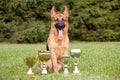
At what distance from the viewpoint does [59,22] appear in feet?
25.7

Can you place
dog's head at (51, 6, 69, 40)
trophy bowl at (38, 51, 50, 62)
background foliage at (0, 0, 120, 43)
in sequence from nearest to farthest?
trophy bowl at (38, 51, 50, 62) < dog's head at (51, 6, 69, 40) < background foliage at (0, 0, 120, 43)

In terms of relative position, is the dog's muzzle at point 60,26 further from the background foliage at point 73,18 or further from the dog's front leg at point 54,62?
the background foliage at point 73,18

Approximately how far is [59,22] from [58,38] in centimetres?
39

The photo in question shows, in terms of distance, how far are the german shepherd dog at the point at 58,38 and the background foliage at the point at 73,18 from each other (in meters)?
12.8

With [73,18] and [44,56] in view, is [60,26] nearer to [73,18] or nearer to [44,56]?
[44,56]

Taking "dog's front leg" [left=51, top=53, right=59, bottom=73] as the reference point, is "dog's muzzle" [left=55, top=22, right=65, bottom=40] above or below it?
above

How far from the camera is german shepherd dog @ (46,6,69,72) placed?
25.8 ft

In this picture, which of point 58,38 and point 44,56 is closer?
point 44,56

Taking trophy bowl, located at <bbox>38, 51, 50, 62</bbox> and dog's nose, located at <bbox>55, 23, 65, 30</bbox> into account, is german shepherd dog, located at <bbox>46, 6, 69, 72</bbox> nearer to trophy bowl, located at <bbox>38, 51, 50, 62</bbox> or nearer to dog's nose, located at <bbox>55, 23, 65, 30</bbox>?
dog's nose, located at <bbox>55, 23, 65, 30</bbox>

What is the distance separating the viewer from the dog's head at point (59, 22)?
7848 mm

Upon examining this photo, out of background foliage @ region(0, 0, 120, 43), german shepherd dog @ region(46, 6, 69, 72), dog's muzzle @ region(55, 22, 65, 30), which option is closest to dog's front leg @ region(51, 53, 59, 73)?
german shepherd dog @ region(46, 6, 69, 72)

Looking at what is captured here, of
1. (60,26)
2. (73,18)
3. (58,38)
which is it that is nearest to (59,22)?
(60,26)

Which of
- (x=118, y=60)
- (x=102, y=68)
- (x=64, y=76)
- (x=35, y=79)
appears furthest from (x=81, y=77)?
(x=118, y=60)

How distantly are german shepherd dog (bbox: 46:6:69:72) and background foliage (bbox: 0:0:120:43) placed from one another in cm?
1275
